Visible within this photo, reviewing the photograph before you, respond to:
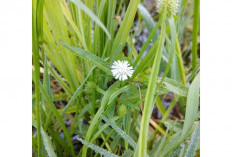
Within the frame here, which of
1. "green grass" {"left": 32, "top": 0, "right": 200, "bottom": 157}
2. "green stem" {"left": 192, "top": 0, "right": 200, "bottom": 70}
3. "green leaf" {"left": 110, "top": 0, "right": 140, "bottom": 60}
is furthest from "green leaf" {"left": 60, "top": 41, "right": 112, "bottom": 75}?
"green stem" {"left": 192, "top": 0, "right": 200, "bottom": 70}

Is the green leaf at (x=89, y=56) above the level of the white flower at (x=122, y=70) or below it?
above

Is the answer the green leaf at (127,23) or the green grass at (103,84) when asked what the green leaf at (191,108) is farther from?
the green leaf at (127,23)

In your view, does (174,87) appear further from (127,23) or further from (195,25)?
(195,25)

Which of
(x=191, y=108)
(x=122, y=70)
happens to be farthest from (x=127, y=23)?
(x=191, y=108)

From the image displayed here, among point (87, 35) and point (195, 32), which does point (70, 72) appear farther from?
point (195, 32)

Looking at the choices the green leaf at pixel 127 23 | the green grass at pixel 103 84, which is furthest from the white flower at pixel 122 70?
the green leaf at pixel 127 23

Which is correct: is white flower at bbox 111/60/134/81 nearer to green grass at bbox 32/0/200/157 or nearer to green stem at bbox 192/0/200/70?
green grass at bbox 32/0/200/157
